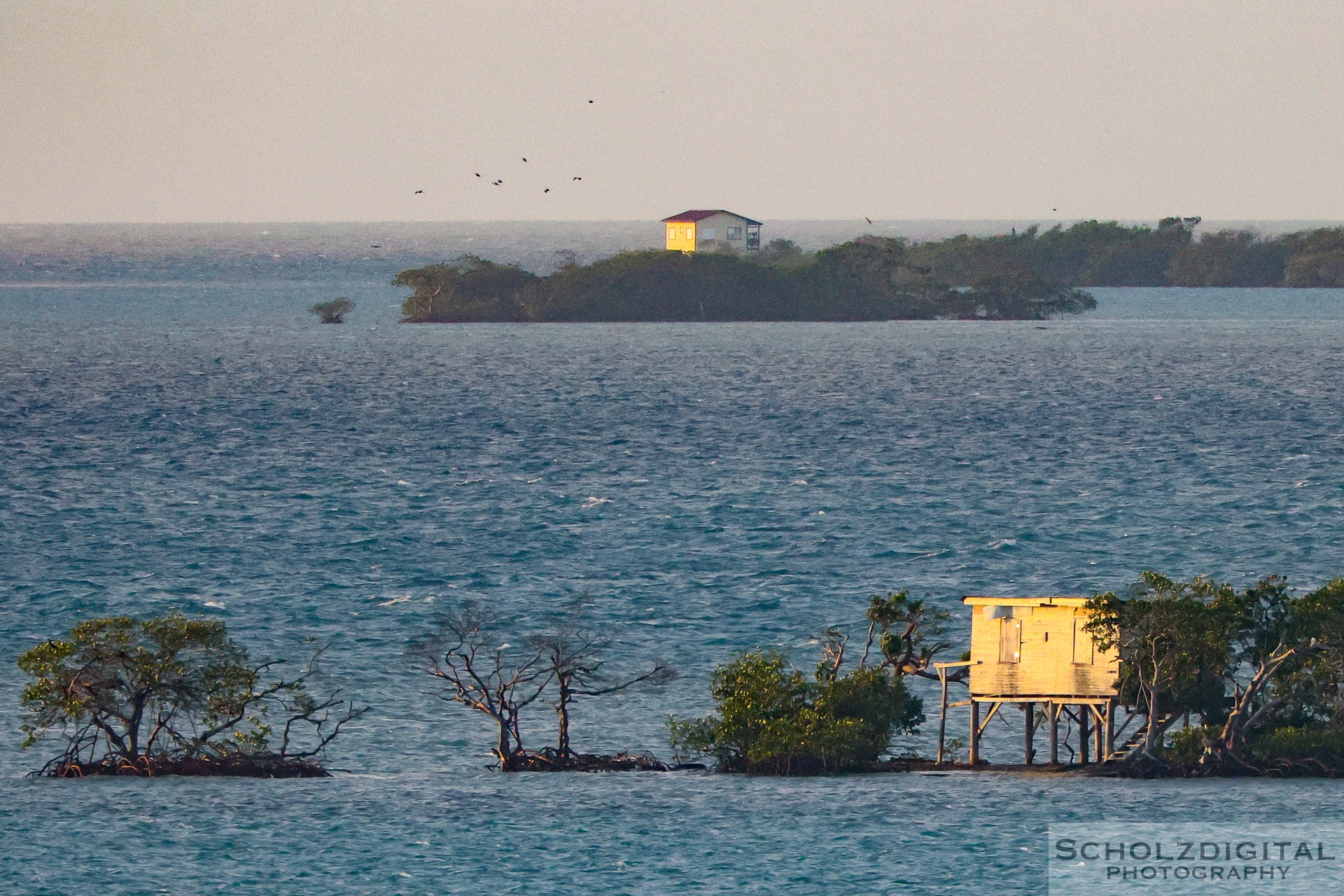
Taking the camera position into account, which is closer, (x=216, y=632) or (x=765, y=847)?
(x=765, y=847)

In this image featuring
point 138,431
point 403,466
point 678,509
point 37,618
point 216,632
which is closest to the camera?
point 216,632

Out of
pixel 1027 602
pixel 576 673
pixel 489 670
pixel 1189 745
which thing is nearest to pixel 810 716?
pixel 1027 602

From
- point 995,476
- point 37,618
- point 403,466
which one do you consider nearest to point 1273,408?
point 995,476

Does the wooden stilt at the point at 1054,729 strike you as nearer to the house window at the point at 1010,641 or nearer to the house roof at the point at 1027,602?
the house window at the point at 1010,641

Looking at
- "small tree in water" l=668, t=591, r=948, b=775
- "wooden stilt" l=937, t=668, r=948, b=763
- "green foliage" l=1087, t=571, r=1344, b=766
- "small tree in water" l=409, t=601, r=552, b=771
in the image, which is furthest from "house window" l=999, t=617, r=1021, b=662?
"small tree in water" l=409, t=601, r=552, b=771

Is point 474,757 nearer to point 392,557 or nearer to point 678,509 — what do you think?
point 392,557

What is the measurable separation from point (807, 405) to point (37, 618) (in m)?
93.6

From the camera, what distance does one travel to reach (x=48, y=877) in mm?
44500

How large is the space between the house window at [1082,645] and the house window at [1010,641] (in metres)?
1.45

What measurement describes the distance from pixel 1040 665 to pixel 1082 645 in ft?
3.81

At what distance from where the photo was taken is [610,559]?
287 ft

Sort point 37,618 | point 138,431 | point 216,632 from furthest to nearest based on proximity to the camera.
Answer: point 138,431, point 37,618, point 216,632

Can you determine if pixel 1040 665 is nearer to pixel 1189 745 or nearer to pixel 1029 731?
pixel 1029 731

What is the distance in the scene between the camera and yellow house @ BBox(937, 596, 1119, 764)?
52.8 metres
